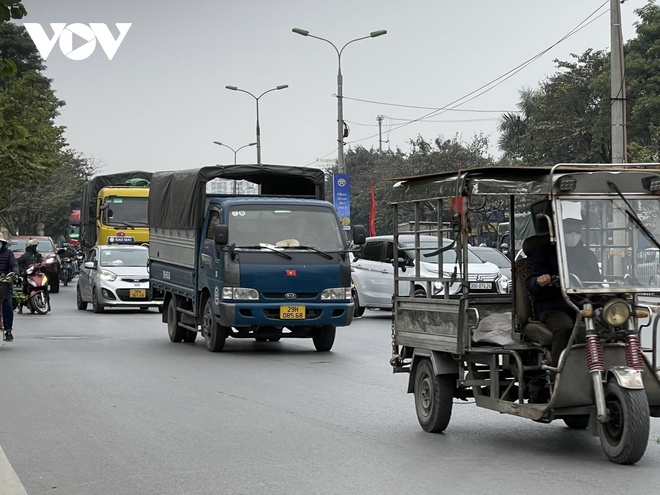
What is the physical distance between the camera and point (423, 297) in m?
10.0

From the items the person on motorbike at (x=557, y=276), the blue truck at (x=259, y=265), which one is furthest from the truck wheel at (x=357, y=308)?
the person on motorbike at (x=557, y=276)

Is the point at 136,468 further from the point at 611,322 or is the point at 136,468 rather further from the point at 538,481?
the point at 611,322

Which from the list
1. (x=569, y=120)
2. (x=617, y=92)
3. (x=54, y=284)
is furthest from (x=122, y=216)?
(x=569, y=120)

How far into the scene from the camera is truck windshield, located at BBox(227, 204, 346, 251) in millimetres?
17016

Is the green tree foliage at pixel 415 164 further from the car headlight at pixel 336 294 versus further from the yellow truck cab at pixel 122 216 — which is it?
the car headlight at pixel 336 294

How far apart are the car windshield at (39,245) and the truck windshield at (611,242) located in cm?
3127

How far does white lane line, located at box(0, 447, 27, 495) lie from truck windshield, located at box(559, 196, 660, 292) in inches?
154

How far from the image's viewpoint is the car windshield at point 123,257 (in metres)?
28.2

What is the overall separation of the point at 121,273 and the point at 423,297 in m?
18.5

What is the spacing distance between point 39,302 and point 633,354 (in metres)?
20.6

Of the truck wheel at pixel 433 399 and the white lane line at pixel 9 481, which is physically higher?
the truck wheel at pixel 433 399

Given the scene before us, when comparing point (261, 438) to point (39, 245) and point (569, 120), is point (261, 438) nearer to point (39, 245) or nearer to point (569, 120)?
point (39, 245)

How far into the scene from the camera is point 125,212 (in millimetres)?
34844

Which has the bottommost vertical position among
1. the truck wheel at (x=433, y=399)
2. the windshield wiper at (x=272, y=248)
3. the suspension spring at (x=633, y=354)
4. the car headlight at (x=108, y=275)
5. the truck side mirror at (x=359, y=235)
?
the truck wheel at (x=433, y=399)
